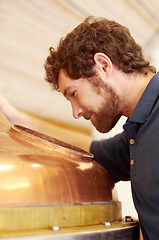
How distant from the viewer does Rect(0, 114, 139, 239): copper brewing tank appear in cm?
62

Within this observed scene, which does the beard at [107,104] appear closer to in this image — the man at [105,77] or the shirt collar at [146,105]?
the man at [105,77]

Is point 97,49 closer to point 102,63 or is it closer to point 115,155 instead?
point 102,63

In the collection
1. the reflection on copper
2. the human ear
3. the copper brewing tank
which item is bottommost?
the copper brewing tank

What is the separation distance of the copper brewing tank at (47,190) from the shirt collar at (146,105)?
218 mm

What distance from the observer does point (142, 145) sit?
0.87m

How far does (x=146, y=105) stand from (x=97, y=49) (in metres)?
0.35

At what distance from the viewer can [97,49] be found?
1.14 m

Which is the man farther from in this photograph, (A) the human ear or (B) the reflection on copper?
(B) the reflection on copper

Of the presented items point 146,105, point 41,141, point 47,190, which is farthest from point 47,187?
point 146,105

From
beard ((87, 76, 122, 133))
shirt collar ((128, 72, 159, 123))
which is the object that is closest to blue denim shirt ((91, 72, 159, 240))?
shirt collar ((128, 72, 159, 123))

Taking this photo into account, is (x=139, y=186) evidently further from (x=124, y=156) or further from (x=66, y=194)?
(x=124, y=156)

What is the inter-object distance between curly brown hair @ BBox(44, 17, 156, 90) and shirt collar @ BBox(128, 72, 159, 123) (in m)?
0.19

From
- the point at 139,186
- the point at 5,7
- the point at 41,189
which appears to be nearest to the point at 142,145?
the point at 139,186

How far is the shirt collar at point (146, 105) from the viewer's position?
0.93 meters
